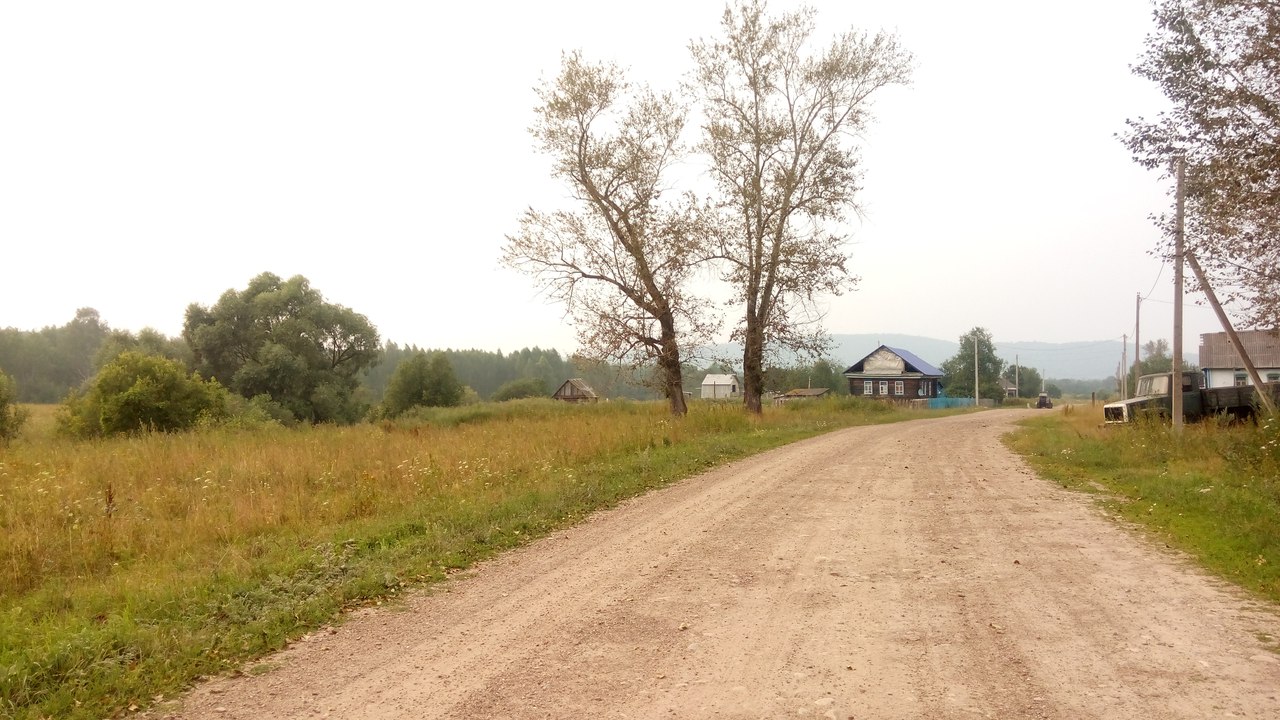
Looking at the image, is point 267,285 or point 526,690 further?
point 267,285

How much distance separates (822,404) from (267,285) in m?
38.0

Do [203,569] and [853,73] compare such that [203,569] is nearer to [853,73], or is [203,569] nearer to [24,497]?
[24,497]

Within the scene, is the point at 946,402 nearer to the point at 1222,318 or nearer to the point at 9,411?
the point at 1222,318

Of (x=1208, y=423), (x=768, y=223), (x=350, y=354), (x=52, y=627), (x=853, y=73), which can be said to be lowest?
(x=52, y=627)

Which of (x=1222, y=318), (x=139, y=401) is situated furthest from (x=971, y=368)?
(x=139, y=401)

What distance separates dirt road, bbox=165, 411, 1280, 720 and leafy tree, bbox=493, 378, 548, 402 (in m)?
87.4

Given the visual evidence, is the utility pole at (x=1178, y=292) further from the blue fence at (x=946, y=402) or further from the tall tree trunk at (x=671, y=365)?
the blue fence at (x=946, y=402)

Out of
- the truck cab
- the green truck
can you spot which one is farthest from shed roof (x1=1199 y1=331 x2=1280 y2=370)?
the green truck

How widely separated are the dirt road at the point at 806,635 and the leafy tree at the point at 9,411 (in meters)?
26.2

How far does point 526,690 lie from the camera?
4.32m

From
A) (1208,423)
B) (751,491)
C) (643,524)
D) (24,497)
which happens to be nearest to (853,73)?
(1208,423)

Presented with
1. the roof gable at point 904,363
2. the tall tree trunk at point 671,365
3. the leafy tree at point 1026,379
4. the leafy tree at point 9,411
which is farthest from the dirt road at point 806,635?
the leafy tree at point 1026,379

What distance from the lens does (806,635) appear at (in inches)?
199

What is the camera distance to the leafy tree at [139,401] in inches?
1030
